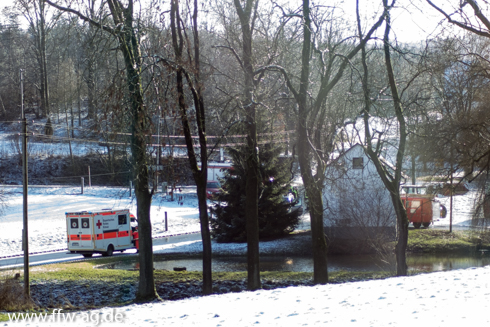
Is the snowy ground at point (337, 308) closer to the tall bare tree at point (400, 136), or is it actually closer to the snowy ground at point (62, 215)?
the tall bare tree at point (400, 136)

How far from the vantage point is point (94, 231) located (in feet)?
87.6

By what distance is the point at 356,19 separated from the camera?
1524 centimetres

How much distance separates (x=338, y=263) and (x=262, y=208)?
23.0 ft

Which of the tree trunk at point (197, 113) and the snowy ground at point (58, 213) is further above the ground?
the tree trunk at point (197, 113)

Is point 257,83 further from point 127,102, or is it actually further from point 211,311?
point 211,311

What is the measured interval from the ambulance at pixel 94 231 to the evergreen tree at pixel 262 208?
6.16 m

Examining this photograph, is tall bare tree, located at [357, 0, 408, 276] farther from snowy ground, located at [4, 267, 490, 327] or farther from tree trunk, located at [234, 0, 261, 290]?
snowy ground, located at [4, 267, 490, 327]

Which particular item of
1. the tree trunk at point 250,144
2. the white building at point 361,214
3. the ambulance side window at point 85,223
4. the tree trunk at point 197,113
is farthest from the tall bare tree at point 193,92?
the ambulance side window at point 85,223

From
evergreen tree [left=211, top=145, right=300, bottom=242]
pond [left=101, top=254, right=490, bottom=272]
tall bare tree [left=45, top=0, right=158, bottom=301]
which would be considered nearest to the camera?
tall bare tree [left=45, top=0, right=158, bottom=301]

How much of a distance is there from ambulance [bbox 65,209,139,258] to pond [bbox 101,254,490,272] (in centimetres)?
301

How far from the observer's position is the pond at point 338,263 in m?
23.1

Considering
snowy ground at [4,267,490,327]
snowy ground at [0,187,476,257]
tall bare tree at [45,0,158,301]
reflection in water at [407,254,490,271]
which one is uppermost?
tall bare tree at [45,0,158,301]

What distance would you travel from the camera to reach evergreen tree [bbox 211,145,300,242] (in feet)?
97.2

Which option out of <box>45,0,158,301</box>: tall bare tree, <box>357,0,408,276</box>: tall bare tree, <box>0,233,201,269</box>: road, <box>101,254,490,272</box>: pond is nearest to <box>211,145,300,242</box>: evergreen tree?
<box>0,233,201,269</box>: road
